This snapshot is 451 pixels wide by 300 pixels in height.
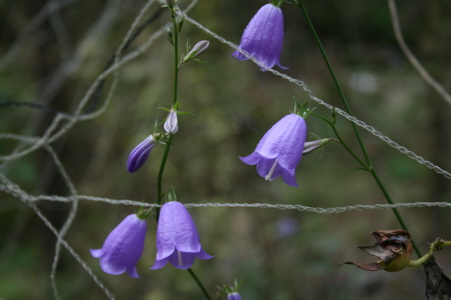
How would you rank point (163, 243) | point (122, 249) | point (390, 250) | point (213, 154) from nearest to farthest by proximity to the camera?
1. point (390, 250)
2. point (163, 243)
3. point (122, 249)
4. point (213, 154)

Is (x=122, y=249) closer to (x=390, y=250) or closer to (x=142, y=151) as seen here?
(x=142, y=151)

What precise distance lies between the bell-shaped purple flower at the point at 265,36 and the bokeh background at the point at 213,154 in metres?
1.35

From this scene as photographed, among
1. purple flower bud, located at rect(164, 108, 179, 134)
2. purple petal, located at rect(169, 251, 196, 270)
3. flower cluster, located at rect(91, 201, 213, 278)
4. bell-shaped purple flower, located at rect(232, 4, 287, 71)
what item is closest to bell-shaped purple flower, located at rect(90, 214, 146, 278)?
flower cluster, located at rect(91, 201, 213, 278)

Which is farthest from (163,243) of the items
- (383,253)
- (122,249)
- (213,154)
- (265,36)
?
(213,154)

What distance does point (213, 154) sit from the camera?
2488 millimetres

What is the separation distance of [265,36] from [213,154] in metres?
1.42

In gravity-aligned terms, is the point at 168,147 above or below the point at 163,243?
above

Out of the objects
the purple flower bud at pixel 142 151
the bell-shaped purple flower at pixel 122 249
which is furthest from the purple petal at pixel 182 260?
the purple flower bud at pixel 142 151

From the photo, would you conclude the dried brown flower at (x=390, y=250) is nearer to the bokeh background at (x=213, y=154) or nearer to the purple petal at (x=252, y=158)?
the purple petal at (x=252, y=158)

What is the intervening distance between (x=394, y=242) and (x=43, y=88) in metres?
3.12

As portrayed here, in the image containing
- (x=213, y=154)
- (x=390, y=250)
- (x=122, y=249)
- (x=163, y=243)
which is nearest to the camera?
(x=390, y=250)

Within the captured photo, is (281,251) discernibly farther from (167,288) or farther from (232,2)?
(232,2)

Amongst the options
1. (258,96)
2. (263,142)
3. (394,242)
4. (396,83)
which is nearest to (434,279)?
(394,242)

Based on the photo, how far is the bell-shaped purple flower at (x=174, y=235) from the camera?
968mm
